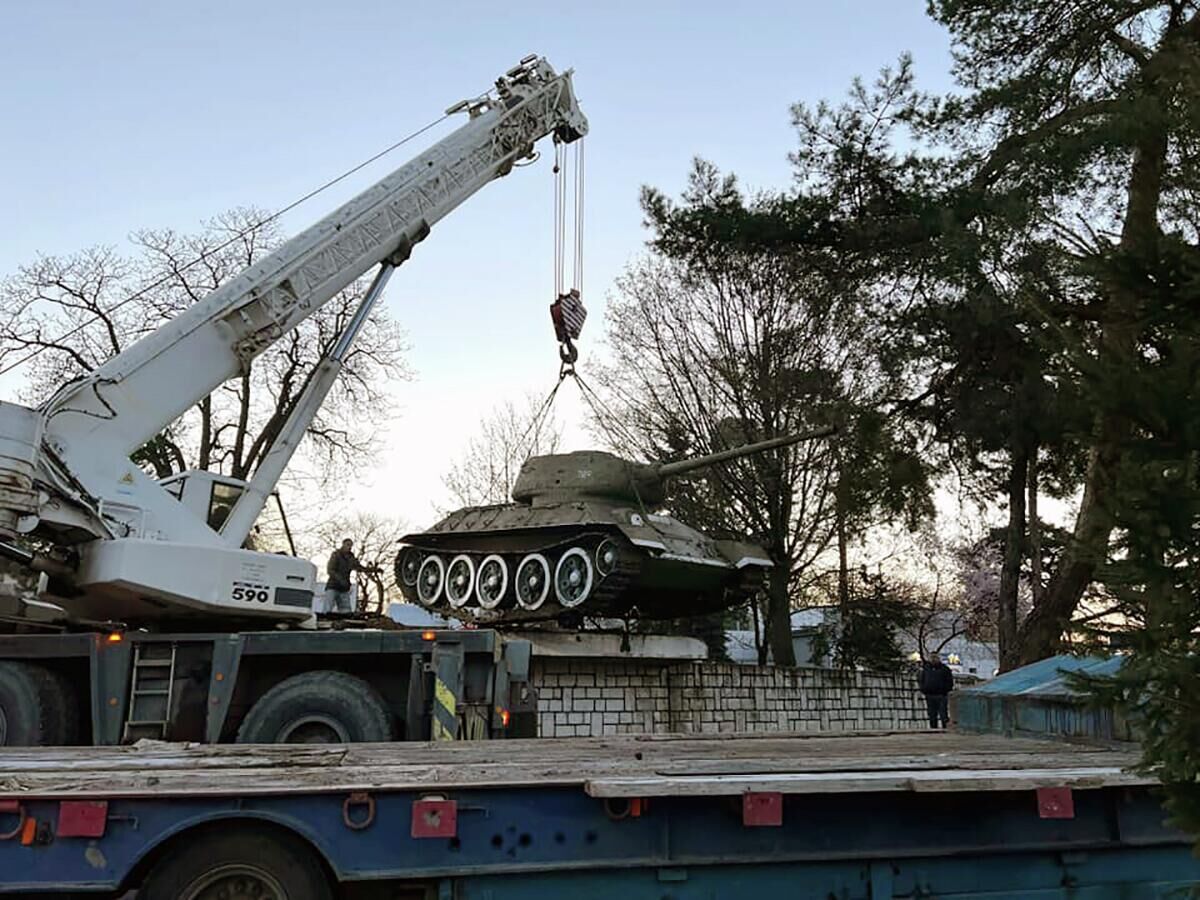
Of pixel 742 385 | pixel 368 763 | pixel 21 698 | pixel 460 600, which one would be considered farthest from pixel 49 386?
pixel 368 763

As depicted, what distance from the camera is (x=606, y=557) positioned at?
1461 cm

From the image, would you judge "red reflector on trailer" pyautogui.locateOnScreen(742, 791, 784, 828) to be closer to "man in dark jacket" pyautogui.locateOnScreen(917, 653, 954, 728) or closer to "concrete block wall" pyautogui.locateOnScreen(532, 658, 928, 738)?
"concrete block wall" pyautogui.locateOnScreen(532, 658, 928, 738)

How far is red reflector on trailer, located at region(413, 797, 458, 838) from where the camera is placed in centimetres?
392

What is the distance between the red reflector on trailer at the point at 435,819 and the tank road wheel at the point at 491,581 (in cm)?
1171

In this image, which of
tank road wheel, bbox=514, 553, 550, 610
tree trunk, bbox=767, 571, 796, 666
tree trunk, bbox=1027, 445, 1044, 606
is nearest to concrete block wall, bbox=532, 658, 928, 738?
tank road wheel, bbox=514, 553, 550, 610

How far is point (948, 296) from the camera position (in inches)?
573

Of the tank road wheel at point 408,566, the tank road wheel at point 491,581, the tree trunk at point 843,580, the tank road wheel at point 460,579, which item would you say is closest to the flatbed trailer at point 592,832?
the tank road wheel at point 491,581

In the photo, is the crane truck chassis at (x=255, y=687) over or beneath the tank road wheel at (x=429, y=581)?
beneath

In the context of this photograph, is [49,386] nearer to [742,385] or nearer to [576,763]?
[742,385]

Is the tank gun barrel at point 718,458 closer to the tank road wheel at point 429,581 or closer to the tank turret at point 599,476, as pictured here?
the tank turret at point 599,476

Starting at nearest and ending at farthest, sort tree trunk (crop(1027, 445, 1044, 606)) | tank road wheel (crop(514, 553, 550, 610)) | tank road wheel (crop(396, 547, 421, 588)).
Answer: tank road wheel (crop(514, 553, 550, 610))
tank road wheel (crop(396, 547, 421, 588))
tree trunk (crop(1027, 445, 1044, 606))

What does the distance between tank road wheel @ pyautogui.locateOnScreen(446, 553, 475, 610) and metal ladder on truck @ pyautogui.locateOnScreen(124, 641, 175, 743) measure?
770cm

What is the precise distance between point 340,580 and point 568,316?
15.6 feet

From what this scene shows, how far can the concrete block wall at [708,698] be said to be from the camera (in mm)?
16422
